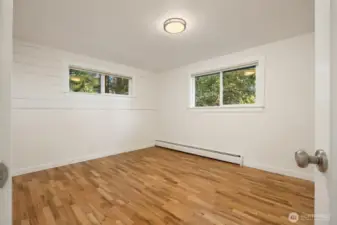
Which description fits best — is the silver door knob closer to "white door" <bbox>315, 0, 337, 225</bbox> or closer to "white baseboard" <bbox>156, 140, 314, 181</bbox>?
"white door" <bbox>315, 0, 337, 225</bbox>

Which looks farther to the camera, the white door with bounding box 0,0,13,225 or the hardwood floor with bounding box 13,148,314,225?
the hardwood floor with bounding box 13,148,314,225

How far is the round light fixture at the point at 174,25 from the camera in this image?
216cm

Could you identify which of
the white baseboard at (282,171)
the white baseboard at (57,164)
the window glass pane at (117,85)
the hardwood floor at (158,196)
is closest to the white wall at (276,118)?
the white baseboard at (282,171)

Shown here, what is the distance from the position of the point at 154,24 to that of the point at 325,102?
2.25 metres

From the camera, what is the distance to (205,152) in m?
3.68

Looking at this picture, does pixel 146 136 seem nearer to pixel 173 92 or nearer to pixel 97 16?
pixel 173 92

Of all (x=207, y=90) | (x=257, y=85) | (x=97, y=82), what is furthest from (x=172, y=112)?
(x=257, y=85)

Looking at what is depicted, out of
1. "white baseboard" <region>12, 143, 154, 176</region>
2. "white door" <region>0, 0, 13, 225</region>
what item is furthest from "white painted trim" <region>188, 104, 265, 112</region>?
"white door" <region>0, 0, 13, 225</region>

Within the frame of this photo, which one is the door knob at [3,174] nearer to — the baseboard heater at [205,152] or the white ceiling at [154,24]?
the white ceiling at [154,24]

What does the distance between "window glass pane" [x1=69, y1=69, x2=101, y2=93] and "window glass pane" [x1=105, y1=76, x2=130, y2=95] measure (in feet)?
0.71

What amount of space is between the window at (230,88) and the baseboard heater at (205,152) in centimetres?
101

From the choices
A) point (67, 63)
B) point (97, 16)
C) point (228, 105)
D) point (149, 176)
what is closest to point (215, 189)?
point (149, 176)

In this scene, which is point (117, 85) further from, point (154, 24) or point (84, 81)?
point (154, 24)

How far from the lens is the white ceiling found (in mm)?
1886
